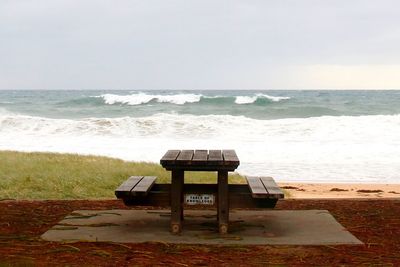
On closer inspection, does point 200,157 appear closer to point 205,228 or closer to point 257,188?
point 257,188

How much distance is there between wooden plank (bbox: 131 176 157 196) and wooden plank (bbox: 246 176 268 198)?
107 centimetres

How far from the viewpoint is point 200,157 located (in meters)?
6.38

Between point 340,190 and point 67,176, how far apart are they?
553 cm

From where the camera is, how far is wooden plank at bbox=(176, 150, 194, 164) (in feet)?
20.1

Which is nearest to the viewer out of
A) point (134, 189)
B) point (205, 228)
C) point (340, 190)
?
point (134, 189)

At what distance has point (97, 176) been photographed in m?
11.8

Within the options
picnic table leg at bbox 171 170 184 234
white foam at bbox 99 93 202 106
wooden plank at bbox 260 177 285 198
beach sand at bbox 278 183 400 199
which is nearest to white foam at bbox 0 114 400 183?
beach sand at bbox 278 183 400 199

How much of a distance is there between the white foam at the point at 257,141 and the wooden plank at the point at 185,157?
8.47 meters

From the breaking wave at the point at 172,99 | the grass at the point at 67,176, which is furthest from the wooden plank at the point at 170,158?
the breaking wave at the point at 172,99

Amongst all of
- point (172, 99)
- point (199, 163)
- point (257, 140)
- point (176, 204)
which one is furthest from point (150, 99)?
point (199, 163)

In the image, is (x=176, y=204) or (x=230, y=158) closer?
(x=230, y=158)

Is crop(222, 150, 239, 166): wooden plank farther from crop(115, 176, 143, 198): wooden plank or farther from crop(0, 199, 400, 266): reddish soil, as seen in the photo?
crop(115, 176, 143, 198): wooden plank

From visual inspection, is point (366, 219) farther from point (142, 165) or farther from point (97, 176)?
point (142, 165)

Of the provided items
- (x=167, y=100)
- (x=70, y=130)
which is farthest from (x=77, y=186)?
(x=167, y=100)
